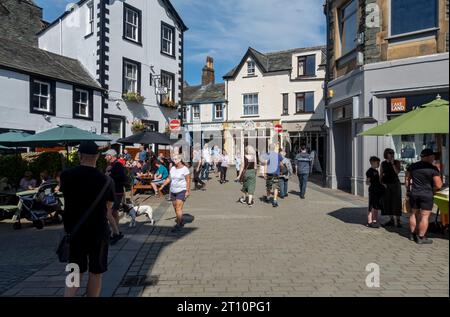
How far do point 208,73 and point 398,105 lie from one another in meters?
30.0

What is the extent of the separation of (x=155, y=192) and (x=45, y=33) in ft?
50.5

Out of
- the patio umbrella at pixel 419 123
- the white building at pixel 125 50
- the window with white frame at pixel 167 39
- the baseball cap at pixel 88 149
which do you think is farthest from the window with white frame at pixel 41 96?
the patio umbrella at pixel 419 123

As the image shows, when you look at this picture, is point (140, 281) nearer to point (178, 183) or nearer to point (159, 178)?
point (178, 183)

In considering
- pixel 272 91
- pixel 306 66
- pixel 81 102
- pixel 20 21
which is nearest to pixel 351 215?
pixel 81 102

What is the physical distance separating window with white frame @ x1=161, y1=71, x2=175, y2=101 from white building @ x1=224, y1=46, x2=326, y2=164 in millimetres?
8593

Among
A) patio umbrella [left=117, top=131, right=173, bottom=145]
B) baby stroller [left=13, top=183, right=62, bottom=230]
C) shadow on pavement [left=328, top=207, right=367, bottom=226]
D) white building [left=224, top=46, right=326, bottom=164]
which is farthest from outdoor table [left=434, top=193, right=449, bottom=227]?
white building [left=224, top=46, right=326, bottom=164]

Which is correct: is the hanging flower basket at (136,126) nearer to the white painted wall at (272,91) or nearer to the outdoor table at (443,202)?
the white painted wall at (272,91)

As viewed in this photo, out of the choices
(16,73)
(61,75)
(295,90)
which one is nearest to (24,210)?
(16,73)

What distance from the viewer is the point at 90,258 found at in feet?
12.9

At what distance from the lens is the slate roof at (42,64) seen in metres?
16.2

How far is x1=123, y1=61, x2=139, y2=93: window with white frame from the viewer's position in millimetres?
21433

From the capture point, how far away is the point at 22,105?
16.1m

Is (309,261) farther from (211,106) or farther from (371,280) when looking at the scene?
(211,106)

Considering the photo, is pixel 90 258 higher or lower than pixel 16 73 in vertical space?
lower
